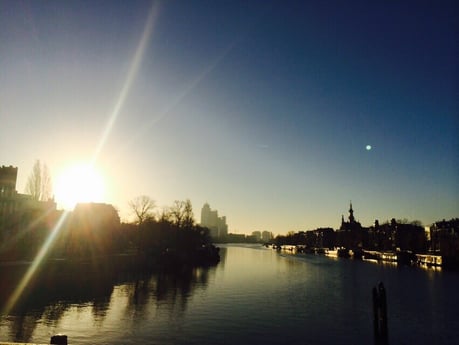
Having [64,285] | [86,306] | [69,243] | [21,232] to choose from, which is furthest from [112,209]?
[86,306]

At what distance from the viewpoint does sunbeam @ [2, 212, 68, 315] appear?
41.2m

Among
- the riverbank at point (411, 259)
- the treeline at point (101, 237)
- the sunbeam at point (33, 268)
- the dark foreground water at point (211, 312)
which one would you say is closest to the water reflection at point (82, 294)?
the dark foreground water at point (211, 312)

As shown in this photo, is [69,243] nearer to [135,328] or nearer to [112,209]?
[112,209]

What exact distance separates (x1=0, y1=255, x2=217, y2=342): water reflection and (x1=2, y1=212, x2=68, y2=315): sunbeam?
1.89 ft

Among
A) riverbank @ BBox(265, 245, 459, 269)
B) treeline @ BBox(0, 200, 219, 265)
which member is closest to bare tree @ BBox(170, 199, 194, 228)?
treeline @ BBox(0, 200, 219, 265)

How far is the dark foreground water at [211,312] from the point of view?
32.0 metres

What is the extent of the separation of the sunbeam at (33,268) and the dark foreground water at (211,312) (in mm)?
678

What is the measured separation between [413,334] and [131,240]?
12517 cm

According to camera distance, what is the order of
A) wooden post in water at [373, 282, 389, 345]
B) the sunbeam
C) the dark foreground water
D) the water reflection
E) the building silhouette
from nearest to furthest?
the dark foreground water, wooden post in water at [373, 282, 389, 345], the water reflection, the sunbeam, the building silhouette

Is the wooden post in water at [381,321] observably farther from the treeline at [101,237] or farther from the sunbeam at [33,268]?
the treeline at [101,237]

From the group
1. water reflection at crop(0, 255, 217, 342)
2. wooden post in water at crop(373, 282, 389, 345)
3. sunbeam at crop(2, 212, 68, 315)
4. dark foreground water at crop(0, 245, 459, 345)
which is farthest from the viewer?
sunbeam at crop(2, 212, 68, 315)

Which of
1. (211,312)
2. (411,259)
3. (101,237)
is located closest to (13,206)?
(101,237)

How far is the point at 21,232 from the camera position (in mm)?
88875

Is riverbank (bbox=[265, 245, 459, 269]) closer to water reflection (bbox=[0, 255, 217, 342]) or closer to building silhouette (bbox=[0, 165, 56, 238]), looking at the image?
water reflection (bbox=[0, 255, 217, 342])
